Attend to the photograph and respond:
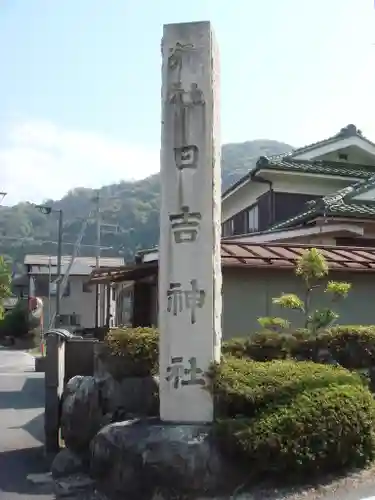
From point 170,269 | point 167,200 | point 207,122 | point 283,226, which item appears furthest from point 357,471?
point 283,226

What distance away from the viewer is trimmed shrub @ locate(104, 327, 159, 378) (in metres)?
8.12

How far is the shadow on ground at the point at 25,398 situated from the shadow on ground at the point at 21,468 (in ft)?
15.9

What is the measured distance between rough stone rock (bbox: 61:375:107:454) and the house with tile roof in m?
10.2

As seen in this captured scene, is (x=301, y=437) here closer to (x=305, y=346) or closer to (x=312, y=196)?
(x=305, y=346)

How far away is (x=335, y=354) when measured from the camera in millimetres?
8570

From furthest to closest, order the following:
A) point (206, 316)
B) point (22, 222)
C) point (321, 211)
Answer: point (22, 222), point (321, 211), point (206, 316)

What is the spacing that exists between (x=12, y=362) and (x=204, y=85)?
26.2 metres

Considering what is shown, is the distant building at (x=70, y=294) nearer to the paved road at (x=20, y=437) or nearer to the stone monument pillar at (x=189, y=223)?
the paved road at (x=20, y=437)

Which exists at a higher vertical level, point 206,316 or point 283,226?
point 283,226

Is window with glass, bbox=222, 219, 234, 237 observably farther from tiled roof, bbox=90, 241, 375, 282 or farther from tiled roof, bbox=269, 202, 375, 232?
tiled roof, bbox=90, 241, 375, 282

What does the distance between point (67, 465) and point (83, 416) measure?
71 centimetres

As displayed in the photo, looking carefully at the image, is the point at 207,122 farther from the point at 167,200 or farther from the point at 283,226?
the point at 283,226

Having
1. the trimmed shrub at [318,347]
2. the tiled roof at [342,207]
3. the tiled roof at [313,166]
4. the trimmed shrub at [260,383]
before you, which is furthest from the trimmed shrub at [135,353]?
the tiled roof at [313,166]

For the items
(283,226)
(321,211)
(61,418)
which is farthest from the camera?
(283,226)
